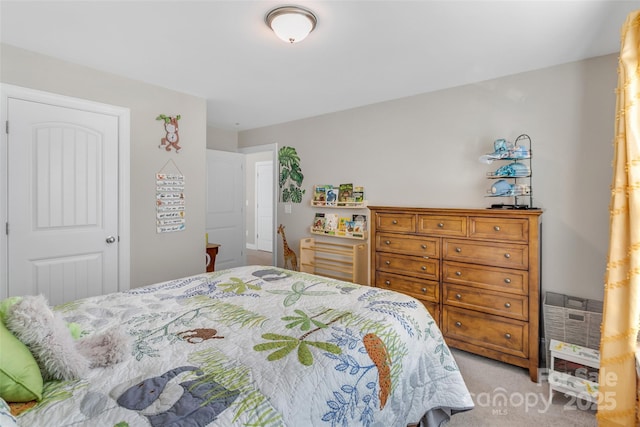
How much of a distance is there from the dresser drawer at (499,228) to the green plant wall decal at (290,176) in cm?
248

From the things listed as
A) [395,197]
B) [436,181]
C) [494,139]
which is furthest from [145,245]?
[494,139]

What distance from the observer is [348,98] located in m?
3.58

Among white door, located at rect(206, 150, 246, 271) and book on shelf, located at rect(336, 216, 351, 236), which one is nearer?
book on shelf, located at rect(336, 216, 351, 236)

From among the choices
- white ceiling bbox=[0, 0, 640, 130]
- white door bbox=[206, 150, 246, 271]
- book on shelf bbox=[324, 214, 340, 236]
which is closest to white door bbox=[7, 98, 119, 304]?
white ceiling bbox=[0, 0, 640, 130]

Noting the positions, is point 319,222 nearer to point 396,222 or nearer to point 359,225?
point 359,225

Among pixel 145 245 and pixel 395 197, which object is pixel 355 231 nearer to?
pixel 395 197

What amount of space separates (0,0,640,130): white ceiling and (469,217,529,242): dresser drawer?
1.29 m

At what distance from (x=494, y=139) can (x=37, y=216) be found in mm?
3972

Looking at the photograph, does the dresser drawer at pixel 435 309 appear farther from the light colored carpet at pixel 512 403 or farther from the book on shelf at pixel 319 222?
the book on shelf at pixel 319 222

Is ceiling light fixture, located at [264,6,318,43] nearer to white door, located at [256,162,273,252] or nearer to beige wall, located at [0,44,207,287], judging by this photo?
beige wall, located at [0,44,207,287]

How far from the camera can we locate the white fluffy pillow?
107 cm

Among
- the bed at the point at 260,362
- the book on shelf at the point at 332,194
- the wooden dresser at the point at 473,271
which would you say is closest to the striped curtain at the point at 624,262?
the wooden dresser at the point at 473,271

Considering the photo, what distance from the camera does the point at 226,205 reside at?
4848 millimetres

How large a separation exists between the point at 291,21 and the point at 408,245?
81.9 inches
